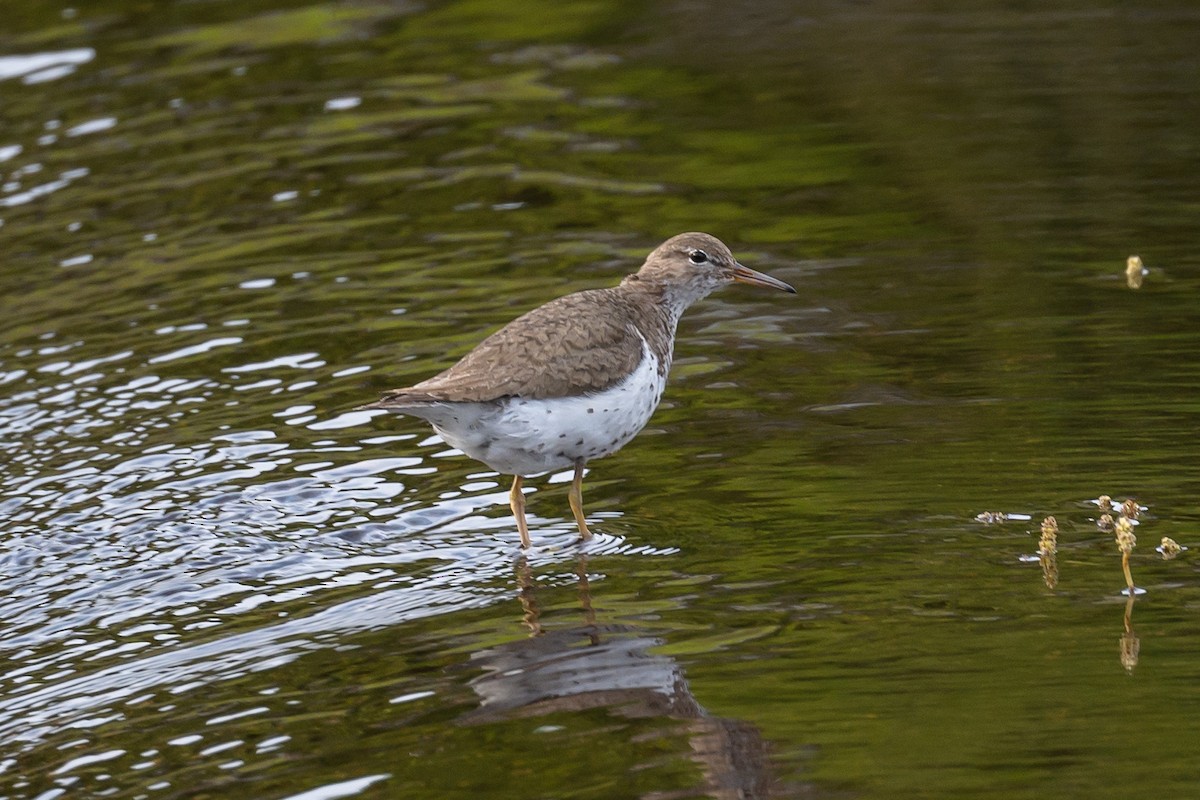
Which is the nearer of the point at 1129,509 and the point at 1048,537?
the point at 1048,537

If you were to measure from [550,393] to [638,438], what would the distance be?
2024 millimetres

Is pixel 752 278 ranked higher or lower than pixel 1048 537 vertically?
higher

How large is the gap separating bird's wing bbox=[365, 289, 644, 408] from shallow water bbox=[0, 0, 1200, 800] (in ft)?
3.12

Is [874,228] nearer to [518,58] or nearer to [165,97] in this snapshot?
[518,58]

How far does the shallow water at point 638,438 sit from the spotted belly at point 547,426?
0.53 m

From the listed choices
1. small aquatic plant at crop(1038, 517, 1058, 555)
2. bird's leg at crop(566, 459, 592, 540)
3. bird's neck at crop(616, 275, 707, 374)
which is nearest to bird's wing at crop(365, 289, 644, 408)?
bird's neck at crop(616, 275, 707, 374)

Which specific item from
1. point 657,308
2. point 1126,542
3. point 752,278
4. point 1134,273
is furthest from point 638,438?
point 1134,273

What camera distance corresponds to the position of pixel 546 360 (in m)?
9.05

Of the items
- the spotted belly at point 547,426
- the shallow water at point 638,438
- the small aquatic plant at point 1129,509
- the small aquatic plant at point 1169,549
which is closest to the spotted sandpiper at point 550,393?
the spotted belly at point 547,426

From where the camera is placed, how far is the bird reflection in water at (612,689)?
659cm

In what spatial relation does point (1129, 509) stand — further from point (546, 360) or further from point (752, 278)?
point (752, 278)

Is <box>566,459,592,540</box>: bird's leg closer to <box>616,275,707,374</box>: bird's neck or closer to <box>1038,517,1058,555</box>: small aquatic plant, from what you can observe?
<box>616,275,707,374</box>: bird's neck

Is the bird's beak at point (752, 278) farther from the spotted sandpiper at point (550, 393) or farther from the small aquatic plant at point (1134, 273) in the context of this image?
the small aquatic plant at point (1134, 273)

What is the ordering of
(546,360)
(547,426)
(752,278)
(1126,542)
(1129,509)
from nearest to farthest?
(1126,542) < (1129,509) < (547,426) < (546,360) < (752,278)
